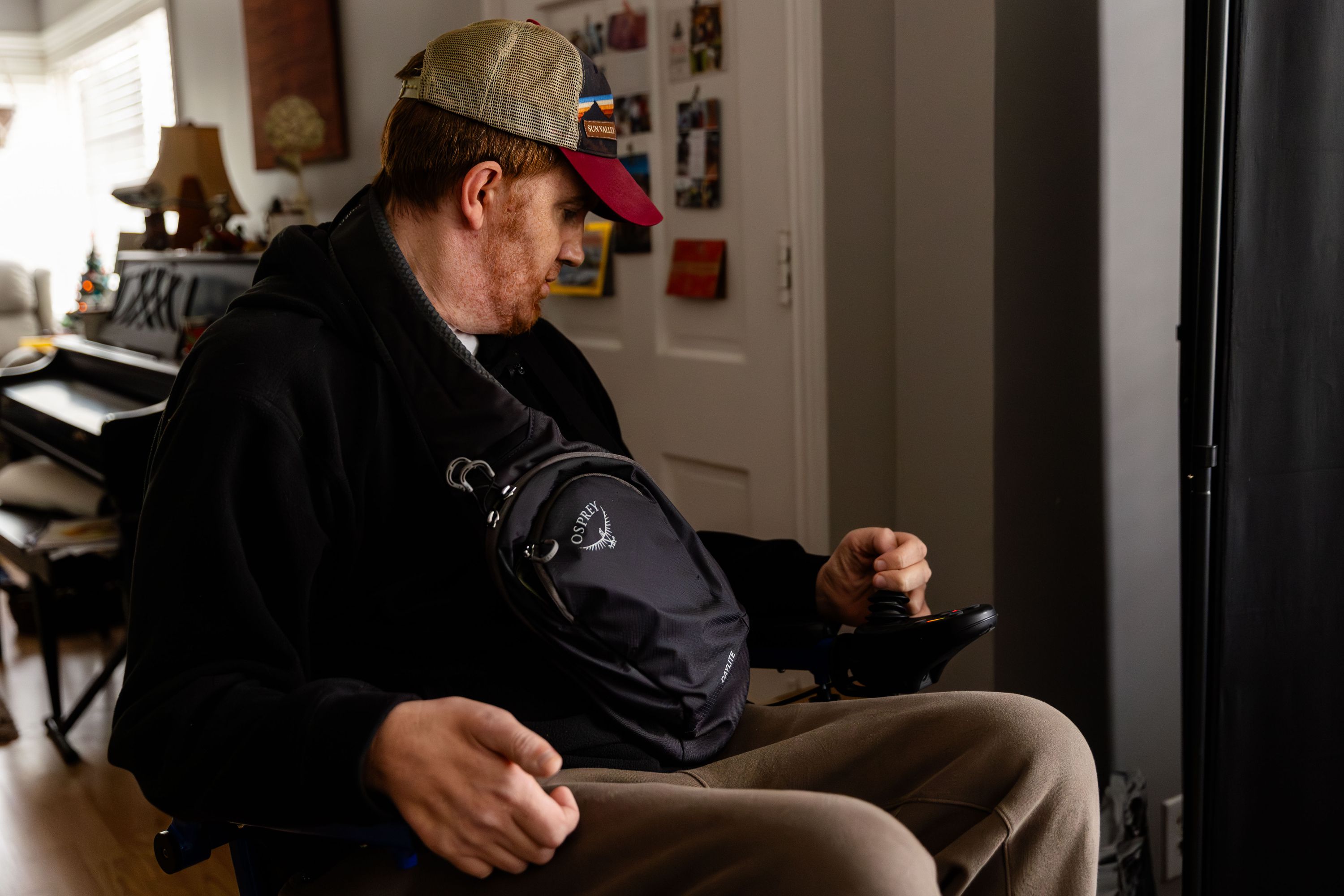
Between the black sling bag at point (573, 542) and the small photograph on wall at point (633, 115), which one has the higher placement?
the small photograph on wall at point (633, 115)

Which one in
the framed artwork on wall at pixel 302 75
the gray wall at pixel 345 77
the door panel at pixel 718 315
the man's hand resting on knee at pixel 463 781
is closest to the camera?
the man's hand resting on knee at pixel 463 781

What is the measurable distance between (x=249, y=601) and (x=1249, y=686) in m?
1.23

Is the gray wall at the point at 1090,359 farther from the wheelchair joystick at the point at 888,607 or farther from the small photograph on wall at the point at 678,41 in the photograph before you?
the small photograph on wall at the point at 678,41

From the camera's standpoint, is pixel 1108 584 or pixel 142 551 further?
pixel 1108 584

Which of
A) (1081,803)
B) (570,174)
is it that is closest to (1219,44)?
(570,174)

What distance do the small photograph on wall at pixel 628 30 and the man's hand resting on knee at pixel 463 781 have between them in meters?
1.87

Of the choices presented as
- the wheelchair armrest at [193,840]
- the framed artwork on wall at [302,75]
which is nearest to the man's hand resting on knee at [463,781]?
the wheelchair armrest at [193,840]

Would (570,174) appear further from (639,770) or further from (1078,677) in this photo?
(1078,677)

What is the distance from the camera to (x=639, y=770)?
107 centimetres

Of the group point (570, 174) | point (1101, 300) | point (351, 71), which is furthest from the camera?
point (351, 71)

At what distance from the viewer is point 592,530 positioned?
Result: 1036 millimetres

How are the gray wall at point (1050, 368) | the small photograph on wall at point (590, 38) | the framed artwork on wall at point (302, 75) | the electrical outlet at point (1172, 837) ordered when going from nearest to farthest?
the gray wall at point (1050, 368) → the electrical outlet at point (1172, 837) → the small photograph on wall at point (590, 38) → the framed artwork on wall at point (302, 75)

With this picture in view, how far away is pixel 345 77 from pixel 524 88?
104 inches

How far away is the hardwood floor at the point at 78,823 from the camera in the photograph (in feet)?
7.22
